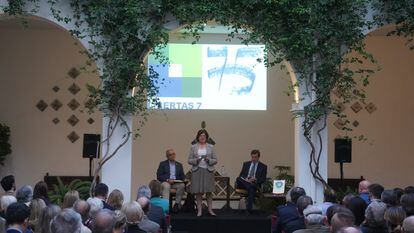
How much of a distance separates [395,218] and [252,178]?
591cm

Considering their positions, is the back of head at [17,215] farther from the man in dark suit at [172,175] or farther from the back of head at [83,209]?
the man in dark suit at [172,175]

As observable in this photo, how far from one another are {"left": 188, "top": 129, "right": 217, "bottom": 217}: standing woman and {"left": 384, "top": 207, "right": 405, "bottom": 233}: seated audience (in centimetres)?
532

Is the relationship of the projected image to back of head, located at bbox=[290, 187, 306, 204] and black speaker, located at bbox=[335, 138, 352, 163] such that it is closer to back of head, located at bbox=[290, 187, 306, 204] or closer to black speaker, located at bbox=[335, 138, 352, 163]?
black speaker, located at bbox=[335, 138, 352, 163]

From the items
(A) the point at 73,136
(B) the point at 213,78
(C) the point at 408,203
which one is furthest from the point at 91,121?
(C) the point at 408,203

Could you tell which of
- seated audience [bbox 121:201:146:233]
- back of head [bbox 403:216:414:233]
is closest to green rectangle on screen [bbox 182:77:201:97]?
seated audience [bbox 121:201:146:233]

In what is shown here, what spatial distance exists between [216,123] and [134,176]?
2.29 meters

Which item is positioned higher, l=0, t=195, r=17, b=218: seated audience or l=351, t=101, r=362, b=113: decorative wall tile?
l=351, t=101, r=362, b=113: decorative wall tile

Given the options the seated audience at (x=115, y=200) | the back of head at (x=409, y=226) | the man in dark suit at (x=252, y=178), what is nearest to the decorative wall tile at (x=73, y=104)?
the man in dark suit at (x=252, y=178)

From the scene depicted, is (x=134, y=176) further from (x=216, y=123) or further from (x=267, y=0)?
(x=267, y=0)

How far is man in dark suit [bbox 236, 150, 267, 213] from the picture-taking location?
10.8m

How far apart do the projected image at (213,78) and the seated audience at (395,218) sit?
8.83 meters

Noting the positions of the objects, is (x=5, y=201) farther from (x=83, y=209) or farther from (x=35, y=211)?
(x=83, y=209)

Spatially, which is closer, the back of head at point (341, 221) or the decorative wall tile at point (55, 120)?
the back of head at point (341, 221)

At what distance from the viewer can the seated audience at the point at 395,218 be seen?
504cm
